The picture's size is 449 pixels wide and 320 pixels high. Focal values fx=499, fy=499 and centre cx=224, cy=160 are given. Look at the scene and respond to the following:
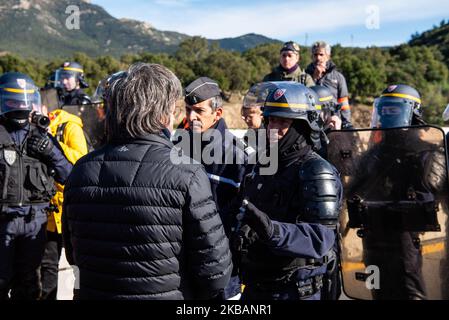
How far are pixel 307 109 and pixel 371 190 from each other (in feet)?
2.51

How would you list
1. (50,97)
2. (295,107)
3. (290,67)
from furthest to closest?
(50,97) → (290,67) → (295,107)

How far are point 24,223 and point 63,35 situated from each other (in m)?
64.3

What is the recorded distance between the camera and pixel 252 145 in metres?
4.20

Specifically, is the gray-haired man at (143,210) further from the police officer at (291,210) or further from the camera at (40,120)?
the camera at (40,120)

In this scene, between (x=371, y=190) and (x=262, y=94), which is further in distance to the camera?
(x=262, y=94)

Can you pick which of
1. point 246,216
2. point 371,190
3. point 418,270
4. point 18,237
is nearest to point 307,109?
point 371,190

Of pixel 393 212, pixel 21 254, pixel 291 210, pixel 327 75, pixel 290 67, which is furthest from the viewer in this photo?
pixel 327 75

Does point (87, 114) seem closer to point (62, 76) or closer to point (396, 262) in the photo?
point (62, 76)

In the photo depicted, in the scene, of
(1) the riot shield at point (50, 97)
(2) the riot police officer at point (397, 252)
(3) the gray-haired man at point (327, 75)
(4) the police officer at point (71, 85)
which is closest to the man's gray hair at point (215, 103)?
(2) the riot police officer at point (397, 252)

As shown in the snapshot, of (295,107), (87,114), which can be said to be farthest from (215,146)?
(87,114)

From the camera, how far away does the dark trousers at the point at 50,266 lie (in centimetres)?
451

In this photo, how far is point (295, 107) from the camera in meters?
2.86

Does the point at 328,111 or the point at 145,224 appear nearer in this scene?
the point at 145,224
